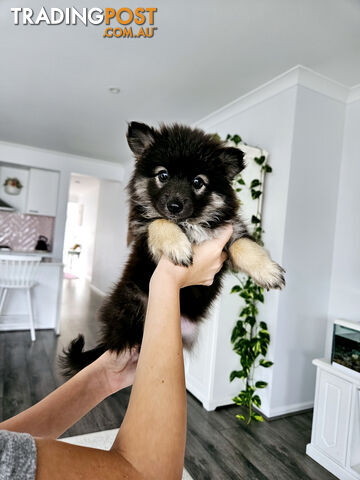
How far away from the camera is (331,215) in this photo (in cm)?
325

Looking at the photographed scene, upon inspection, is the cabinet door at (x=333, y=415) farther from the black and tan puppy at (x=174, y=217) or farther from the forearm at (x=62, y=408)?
the forearm at (x=62, y=408)

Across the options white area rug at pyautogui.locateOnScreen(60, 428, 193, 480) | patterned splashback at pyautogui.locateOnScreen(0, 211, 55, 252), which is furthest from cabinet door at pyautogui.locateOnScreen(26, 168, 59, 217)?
white area rug at pyautogui.locateOnScreen(60, 428, 193, 480)

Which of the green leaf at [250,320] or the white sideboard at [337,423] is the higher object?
the green leaf at [250,320]

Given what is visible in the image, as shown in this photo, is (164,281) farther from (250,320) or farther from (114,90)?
(114,90)

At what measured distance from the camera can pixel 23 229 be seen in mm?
7023

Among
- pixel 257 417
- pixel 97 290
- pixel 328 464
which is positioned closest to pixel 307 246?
pixel 257 417

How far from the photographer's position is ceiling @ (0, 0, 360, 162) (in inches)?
89.9

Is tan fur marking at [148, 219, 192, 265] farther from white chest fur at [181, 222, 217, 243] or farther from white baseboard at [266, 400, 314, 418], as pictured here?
white baseboard at [266, 400, 314, 418]

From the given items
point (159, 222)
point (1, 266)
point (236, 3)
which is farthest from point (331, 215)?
point (1, 266)

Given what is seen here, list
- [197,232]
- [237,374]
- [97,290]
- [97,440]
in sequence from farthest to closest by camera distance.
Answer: [97,290]
[237,374]
[97,440]
[197,232]

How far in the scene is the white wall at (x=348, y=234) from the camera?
3.06 meters

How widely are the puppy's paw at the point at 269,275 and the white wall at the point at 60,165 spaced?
6500 millimetres

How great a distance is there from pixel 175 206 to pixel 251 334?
2.27m

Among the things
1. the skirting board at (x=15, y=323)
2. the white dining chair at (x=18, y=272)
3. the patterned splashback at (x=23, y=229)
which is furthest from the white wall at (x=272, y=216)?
the patterned splashback at (x=23, y=229)
